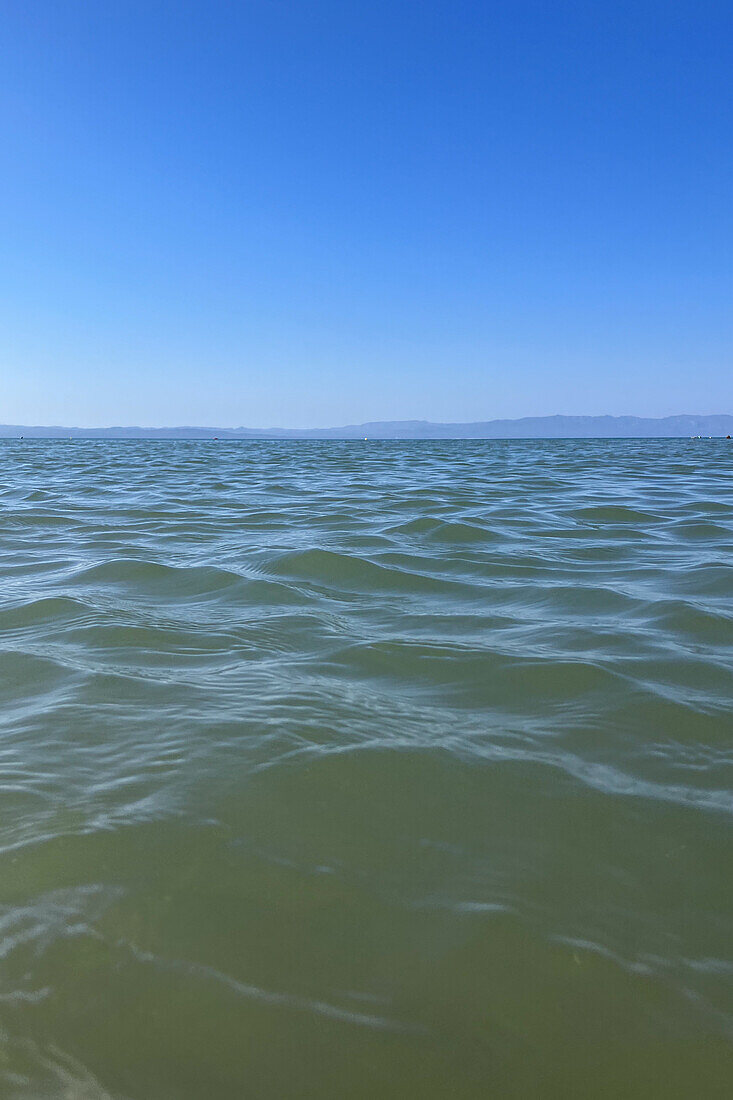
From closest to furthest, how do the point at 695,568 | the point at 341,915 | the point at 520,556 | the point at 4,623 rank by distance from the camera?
the point at 341,915, the point at 4,623, the point at 695,568, the point at 520,556

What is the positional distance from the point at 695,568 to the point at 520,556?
1491 mm

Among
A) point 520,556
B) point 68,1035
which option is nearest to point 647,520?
point 520,556

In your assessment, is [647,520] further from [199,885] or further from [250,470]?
[250,470]

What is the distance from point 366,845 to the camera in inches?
90.1

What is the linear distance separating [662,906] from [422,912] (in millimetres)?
651

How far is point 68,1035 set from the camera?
5.24 ft

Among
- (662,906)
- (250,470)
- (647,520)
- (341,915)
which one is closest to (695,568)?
(647,520)

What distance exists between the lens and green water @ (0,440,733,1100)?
62.7 inches

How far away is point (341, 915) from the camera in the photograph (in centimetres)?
196

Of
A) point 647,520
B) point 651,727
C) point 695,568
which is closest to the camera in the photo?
point 651,727

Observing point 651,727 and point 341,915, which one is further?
point 651,727

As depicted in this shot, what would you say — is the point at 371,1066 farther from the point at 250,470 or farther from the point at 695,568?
the point at 250,470

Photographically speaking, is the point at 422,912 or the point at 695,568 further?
the point at 695,568

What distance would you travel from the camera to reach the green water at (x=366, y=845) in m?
1.59
